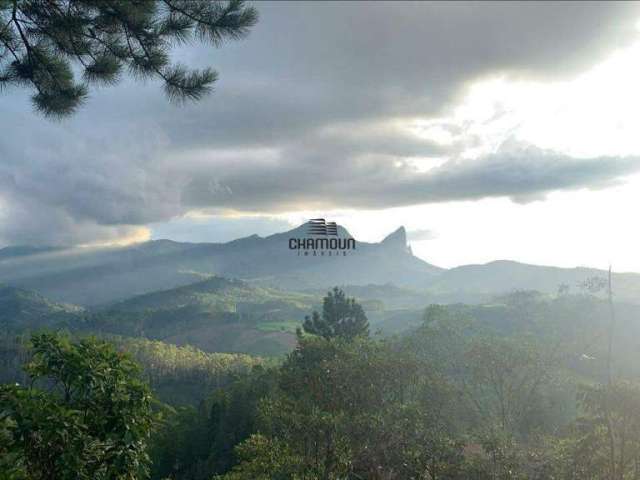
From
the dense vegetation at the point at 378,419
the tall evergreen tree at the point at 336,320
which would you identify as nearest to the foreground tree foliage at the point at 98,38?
the dense vegetation at the point at 378,419

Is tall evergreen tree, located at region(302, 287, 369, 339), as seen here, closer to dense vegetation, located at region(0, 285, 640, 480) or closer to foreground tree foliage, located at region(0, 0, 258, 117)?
dense vegetation, located at region(0, 285, 640, 480)

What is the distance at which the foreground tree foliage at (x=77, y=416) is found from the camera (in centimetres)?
626

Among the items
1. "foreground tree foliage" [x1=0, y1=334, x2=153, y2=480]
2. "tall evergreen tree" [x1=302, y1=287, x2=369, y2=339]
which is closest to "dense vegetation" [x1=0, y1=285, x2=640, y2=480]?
"foreground tree foliage" [x1=0, y1=334, x2=153, y2=480]

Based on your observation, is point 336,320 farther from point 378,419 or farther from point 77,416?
point 77,416

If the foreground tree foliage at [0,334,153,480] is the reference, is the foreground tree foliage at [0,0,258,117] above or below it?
above

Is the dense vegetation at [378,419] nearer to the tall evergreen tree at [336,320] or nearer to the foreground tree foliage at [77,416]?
the foreground tree foliage at [77,416]

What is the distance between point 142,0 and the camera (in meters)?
9.38

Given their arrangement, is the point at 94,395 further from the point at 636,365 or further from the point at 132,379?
the point at 636,365

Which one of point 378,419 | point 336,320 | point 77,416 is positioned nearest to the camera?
point 77,416

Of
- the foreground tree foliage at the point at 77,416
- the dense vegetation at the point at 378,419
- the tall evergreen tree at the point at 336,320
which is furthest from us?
the tall evergreen tree at the point at 336,320

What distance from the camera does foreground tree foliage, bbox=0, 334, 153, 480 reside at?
626 centimetres

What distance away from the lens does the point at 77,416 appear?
21.3 feet

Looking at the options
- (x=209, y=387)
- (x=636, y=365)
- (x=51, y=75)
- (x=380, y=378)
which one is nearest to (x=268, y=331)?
(x=209, y=387)

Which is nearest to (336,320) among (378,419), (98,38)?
(378,419)
